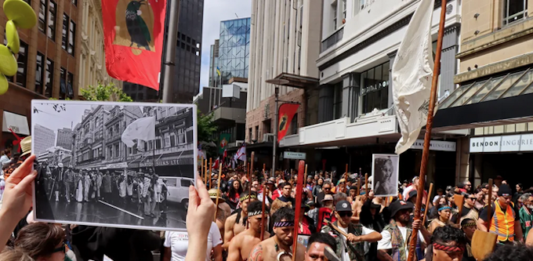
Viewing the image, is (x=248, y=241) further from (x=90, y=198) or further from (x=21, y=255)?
(x=21, y=255)

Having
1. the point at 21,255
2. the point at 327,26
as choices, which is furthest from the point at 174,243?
the point at 327,26

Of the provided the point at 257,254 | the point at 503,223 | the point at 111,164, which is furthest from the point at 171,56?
the point at 503,223

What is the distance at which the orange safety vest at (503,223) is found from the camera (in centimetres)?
798

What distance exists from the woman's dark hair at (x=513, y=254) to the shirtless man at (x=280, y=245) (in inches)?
96.3

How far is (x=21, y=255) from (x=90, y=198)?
582 mm

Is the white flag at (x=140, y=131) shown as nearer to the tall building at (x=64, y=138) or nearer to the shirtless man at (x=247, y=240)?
the tall building at (x=64, y=138)

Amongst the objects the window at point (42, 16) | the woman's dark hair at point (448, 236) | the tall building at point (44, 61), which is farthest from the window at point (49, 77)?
the woman's dark hair at point (448, 236)

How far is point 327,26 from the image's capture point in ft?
102

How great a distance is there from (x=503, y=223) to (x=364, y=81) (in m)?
19.1

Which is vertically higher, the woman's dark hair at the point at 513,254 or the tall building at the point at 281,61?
the tall building at the point at 281,61

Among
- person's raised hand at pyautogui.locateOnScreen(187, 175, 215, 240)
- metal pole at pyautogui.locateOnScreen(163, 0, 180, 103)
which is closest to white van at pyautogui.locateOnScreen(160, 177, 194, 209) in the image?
person's raised hand at pyautogui.locateOnScreen(187, 175, 215, 240)

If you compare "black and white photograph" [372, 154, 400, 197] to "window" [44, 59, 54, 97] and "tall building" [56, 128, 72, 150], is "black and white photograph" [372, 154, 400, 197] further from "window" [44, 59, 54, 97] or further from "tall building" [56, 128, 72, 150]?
"window" [44, 59, 54, 97]

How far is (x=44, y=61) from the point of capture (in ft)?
90.2

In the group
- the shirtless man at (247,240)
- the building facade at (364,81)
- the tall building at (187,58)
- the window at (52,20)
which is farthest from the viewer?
the tall building at (187,58)
